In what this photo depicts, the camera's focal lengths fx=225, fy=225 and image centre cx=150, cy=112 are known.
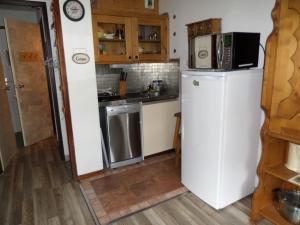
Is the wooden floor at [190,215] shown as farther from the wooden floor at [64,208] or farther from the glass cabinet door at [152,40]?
the glass cabinet door at [152,40]

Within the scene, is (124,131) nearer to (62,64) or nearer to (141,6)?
(62,64)

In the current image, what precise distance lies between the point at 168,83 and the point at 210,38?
1624 millimetres

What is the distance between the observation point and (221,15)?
2.35 m

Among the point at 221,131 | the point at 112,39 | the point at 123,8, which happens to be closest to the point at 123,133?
the point at 112,39

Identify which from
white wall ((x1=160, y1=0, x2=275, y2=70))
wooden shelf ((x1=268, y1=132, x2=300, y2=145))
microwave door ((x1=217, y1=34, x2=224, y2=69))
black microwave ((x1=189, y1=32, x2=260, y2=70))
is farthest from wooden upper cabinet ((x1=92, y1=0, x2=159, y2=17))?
wooden shelf ((x1=268, y1=132, x2=300, y2=145))

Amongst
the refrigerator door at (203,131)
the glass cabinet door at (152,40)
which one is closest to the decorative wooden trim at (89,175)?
the refrigerator door at (203,131)

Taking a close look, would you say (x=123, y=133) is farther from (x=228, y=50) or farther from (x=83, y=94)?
(x=228, y=50)

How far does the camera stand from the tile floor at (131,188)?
7.00 ft

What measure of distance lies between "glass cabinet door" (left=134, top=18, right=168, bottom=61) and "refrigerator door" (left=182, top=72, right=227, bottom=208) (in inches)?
46.8

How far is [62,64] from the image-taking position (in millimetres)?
2312

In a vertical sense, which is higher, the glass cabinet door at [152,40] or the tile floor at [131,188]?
the glass cabinet door at [152,40]

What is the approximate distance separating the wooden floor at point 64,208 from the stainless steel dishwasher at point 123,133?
60 centimetres

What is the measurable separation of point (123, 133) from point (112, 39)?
1229mm

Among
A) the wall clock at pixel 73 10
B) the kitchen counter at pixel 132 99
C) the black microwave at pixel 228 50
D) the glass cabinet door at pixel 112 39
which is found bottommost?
the kitchen counter at pixel 132 99
